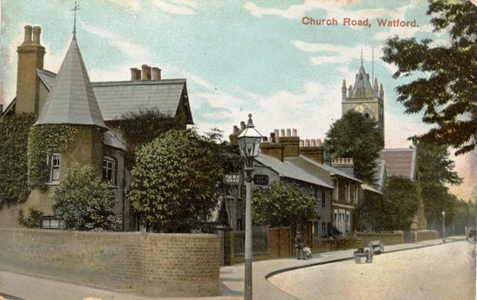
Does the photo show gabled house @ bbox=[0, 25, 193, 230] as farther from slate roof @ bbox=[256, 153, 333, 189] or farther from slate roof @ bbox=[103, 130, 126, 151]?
slate roof @ bbox=[256, 153, 333, 189]

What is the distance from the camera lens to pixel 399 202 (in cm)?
1067

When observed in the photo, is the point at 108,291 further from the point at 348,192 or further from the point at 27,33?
the point at 348,192

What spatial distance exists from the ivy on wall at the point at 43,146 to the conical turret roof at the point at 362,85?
3.88 metres

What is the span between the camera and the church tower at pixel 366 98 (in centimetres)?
950

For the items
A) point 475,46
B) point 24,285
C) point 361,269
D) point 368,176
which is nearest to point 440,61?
point 475,46

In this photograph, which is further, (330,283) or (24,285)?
(330,283)

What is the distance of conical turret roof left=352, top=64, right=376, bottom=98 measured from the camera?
30.4 ft

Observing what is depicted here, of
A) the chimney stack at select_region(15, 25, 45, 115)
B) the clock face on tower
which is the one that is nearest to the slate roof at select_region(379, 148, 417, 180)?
the clock face on tower

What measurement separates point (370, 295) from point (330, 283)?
59 centimetres

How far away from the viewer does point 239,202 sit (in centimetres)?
948

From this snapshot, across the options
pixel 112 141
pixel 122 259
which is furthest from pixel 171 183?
pixel 122 259

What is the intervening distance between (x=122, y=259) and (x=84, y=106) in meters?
2.12

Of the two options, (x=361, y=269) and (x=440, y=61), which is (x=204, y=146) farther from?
(x=440, y=61)

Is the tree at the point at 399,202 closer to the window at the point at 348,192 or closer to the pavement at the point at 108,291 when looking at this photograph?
the window at the point at 348,192
